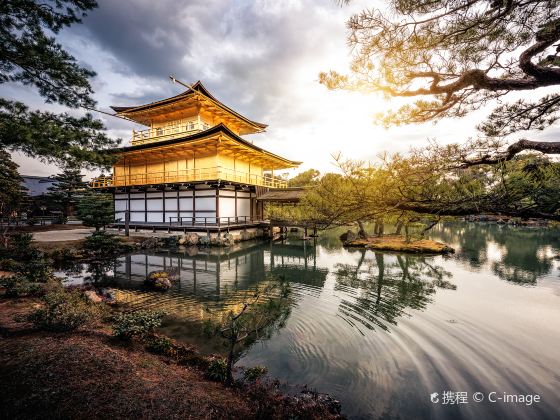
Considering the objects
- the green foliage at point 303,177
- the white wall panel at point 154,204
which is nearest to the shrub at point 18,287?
the white wall panel at point 154,204

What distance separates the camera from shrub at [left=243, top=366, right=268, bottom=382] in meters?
4.43

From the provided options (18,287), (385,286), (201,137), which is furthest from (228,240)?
(18,287)

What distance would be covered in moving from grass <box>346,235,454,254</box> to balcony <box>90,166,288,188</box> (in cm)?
1087

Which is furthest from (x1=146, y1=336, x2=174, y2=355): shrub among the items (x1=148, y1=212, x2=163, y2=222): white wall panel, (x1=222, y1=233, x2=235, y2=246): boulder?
(x1=148, y1=212, x2=163, y2=222): white wall panel

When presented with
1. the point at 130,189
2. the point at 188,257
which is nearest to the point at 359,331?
the point at 188,257

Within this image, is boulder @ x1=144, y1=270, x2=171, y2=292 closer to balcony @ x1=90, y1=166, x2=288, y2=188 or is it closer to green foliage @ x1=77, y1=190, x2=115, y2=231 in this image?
green foliage @ x1=77, y1=190, x2=115, y2=231

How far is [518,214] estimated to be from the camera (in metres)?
2.60

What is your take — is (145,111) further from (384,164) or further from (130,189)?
(384,164)

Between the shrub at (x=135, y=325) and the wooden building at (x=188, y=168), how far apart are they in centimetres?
1404

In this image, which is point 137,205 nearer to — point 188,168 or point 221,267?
point 188,168

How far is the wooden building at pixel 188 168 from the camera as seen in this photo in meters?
20.3

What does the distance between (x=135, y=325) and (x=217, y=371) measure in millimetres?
2334

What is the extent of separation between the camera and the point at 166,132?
2356 centimetres

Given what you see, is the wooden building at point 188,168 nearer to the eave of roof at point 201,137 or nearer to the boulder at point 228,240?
the eave of roof at point 201,137
